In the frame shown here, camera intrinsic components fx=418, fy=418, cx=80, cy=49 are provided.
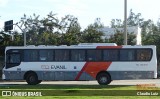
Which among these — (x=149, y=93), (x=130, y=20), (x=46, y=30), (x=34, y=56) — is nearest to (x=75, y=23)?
(x=46, y=30)

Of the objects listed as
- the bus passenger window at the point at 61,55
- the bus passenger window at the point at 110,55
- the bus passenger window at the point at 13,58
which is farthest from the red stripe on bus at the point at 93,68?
the bus passenger window at the point at 13,58

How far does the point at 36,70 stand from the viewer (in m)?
30.1

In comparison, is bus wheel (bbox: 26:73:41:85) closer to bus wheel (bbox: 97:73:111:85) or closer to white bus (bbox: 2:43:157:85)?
white bus (bbox: 2:43:157:85)

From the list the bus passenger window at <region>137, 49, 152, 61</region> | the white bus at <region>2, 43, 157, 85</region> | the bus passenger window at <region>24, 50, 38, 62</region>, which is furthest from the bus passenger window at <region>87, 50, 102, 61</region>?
the bus passenger window at <region>24, 50, 38, 62</region>

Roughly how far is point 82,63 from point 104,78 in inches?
73.5

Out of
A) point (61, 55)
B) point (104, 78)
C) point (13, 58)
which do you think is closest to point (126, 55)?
point (104, 78)

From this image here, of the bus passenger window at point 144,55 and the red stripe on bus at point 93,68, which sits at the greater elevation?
the bus passenger window at point 144,55

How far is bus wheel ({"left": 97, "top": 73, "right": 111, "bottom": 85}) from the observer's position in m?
29.1

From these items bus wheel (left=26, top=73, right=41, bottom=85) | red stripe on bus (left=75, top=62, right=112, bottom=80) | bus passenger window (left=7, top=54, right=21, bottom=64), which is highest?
bus passenger window (left=7, top=54, right=21, bottom=64)

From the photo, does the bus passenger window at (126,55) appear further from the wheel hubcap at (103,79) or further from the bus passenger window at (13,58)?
the bus passenger window at (13,58)

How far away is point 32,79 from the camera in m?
30.1

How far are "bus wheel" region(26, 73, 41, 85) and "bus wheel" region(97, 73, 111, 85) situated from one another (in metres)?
4.54

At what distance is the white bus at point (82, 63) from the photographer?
2878 centimetres

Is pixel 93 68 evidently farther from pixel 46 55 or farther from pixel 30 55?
pixel 30 55
